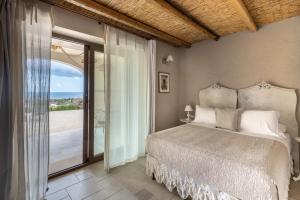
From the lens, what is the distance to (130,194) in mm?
2018

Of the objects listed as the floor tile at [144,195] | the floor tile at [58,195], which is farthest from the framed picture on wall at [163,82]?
the floor tile at [58,195]

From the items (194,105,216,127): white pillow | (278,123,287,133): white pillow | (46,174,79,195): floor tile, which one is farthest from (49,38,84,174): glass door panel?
(278,123,287,133): white pillow

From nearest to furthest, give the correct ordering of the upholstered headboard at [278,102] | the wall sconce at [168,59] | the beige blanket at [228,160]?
the beige blanket at [228,160] < the upholstered headboard at [278,102] < the wall sconce at [168,59]

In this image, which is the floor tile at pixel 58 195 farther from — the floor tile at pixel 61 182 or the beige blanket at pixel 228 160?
the beige blanket at pixel 228 160

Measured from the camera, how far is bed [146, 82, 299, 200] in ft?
4.62

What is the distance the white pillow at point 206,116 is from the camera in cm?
297

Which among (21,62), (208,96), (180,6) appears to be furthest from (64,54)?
(208,96)

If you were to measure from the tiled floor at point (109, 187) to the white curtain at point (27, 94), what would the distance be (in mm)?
318

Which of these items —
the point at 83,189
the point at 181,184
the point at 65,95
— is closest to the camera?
the point at 181,184

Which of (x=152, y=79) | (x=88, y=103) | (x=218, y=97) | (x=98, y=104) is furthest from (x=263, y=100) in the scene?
(x=88, y=103)

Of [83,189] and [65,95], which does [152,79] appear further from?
[83,189]

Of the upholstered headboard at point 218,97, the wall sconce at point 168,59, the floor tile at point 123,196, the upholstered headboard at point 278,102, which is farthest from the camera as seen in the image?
the wall sconce at point 168,59

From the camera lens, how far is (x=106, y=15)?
235 cm

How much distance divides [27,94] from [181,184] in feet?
7.10
